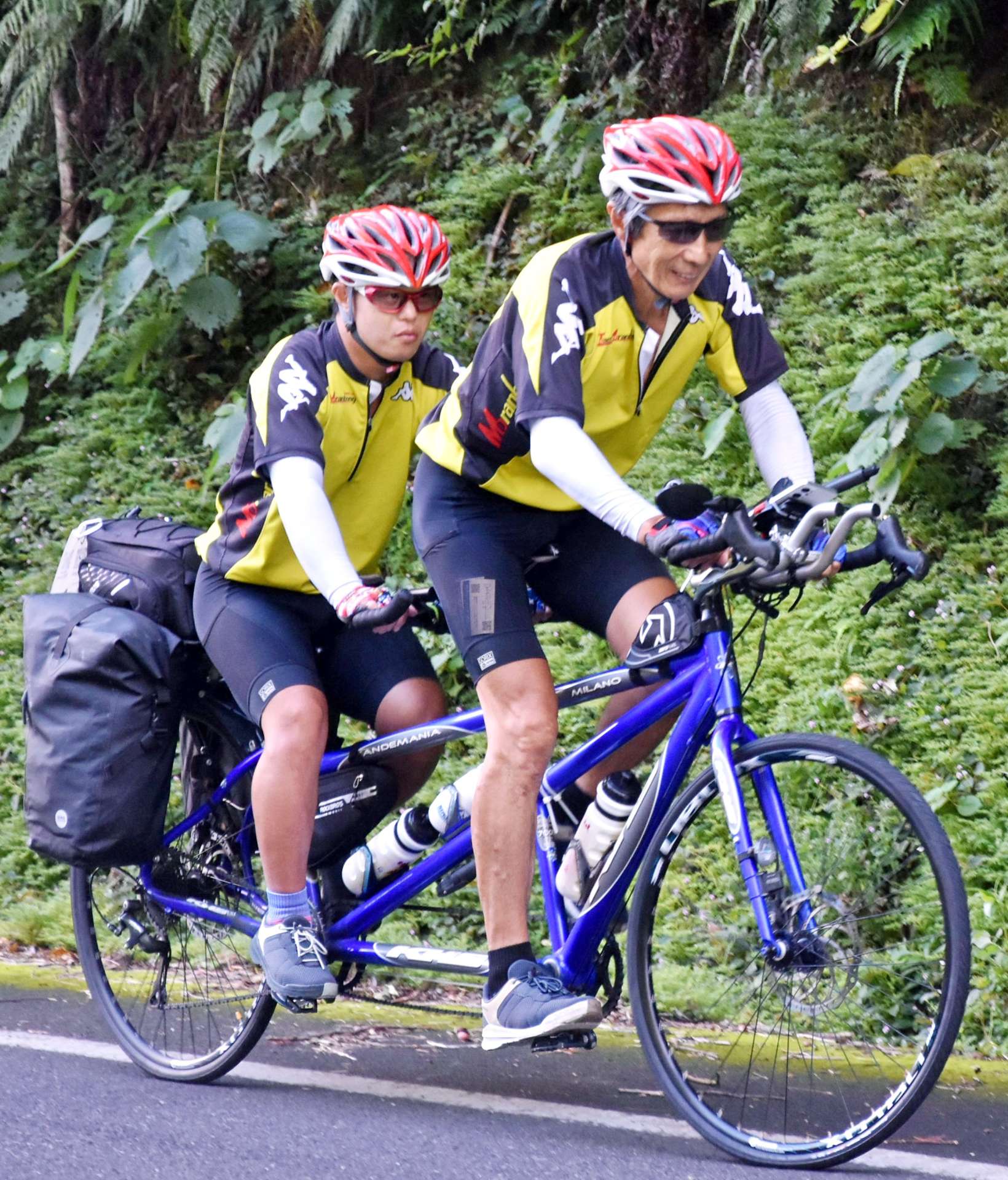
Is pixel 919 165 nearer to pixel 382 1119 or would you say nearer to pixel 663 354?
pixel 663 354

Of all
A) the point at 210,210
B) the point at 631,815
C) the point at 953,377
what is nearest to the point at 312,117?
the point at 210,210

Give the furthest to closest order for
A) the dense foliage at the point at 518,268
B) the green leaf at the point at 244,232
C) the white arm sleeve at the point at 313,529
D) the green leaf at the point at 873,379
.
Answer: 1. the green leaf at the point at 244,232
2. the green leaf at the point at 873,379
3. the dense foliage at the point at 518,268
4. the white arm sleeve at the point at 313,529

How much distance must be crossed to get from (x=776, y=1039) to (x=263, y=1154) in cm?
126

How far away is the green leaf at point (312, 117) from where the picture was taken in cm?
898

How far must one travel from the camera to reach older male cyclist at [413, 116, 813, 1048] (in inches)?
145

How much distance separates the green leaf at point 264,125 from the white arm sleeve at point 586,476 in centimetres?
615

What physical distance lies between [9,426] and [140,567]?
5.32 metres

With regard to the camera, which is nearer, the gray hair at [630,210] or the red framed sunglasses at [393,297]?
the gray hair at [630,210]

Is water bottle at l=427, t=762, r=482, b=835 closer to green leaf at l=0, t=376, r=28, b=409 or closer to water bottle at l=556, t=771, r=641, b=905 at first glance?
water bottle at l=556, t=771, r=641, b=905

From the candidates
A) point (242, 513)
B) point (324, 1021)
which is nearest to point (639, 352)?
point (242, 513)

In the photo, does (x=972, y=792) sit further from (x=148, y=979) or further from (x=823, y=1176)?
(x=148, y=979)

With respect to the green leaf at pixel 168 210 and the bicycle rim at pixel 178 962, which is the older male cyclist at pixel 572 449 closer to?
the bicycle rim at pixel 178 962

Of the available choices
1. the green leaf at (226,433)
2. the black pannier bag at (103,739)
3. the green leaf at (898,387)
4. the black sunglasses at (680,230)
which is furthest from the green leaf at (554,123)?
the black sunglasses at (680,230)

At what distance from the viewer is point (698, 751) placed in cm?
383
